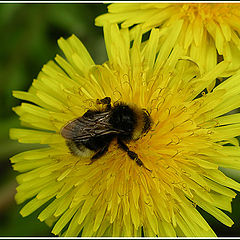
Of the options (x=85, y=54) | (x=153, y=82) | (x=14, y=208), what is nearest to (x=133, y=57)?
(x=153, y=82)

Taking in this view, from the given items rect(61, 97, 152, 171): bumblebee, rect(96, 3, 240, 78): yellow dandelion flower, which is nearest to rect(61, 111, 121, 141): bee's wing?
→ rect(61, 97, 152, 171): bumblebee

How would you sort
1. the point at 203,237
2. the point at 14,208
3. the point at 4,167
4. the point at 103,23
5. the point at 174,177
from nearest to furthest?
the point at 174,177 → the point at 203,237 → the point at 103,23 → the point at 14,208 → the point at 4,167

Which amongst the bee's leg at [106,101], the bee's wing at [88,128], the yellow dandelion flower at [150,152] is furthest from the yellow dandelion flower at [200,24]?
the bee's wing at [88,128]

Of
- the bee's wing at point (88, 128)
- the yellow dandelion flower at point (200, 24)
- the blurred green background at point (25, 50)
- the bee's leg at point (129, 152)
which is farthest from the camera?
the blurred green background at point (25, 50)

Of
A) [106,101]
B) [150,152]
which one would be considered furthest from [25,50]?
[150,152]

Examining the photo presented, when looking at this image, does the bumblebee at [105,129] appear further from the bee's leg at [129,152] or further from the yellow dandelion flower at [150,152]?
the yellow dandelion flower at [150,152]

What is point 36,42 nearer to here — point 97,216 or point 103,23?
point 103,23

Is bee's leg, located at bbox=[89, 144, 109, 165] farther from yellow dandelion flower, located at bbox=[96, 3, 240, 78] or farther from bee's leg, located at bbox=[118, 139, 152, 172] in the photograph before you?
yellow dandelion flower, located at bbox=[96, 3, 240, 78]
